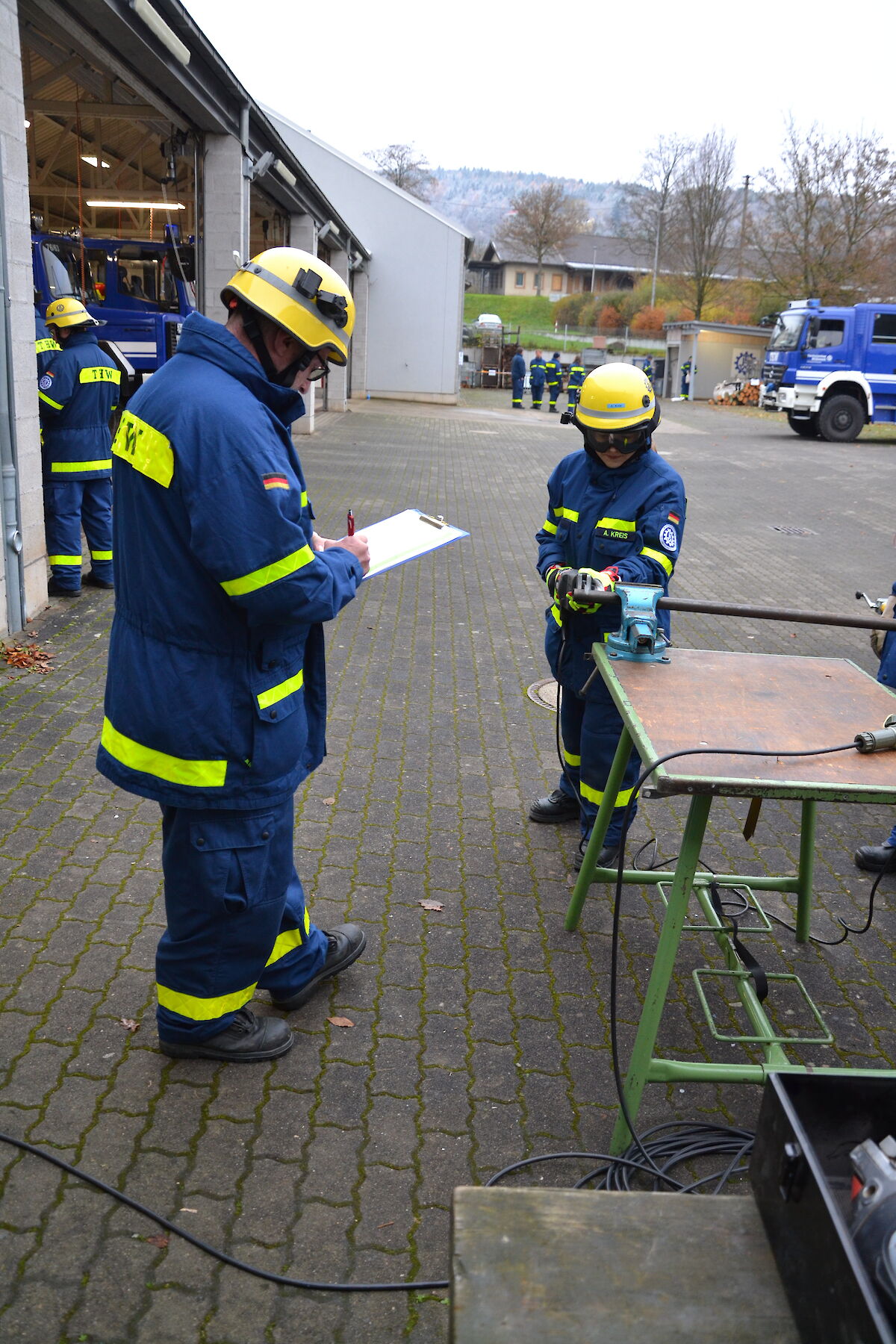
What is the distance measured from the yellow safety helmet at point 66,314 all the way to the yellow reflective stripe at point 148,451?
5.76 metres

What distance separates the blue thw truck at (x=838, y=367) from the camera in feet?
80.8

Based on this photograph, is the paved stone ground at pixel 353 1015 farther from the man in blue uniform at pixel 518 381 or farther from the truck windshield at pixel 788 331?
the man in blue uniform at pixel 518 381

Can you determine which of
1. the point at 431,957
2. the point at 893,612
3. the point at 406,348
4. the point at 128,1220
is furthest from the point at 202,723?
the point at 406,348

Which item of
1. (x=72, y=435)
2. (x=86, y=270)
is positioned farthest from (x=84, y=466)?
(x=86, y=270)

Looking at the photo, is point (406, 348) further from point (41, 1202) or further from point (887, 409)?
point (41, 1202)

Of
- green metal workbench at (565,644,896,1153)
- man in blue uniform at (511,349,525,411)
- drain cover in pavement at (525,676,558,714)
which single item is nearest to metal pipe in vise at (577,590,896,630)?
green metal workbench at (565,644,896,1153)

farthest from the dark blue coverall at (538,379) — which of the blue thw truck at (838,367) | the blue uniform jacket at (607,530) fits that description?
the blue uniform jacket at (607,530)

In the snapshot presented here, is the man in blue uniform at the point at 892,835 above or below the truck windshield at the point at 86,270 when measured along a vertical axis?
below

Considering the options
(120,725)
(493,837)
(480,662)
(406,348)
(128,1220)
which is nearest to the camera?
(128,1220)

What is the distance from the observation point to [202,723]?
2586 millimetres

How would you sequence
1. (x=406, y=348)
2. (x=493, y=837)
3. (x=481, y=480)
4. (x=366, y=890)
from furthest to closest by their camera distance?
(x=406, y=348)
(x=481, y=480)
(x=493, y=837)
(x=366, y=890)

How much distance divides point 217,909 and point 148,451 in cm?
118

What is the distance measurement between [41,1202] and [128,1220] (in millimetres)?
219

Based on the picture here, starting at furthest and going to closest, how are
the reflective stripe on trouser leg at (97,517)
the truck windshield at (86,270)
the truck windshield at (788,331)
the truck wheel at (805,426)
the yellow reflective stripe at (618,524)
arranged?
the truck wheel at (805,426) < the truck windshield at (788,331) < the truck windshield at (86,270) < the reflective stripe on trouser leg at (97,517) < the yellow reflective stripe at (618,524)
